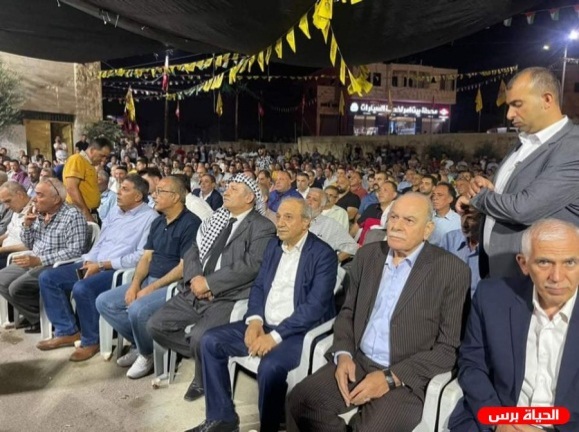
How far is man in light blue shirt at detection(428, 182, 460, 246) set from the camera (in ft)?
12.3

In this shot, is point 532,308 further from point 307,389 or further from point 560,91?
point 307,389

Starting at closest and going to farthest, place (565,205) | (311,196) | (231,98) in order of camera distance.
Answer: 1. (565,205)
2. (311,196)
3. (231,98)

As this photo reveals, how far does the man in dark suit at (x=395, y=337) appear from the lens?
1.97 meters

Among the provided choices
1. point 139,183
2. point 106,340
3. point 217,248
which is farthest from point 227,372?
point 139,183

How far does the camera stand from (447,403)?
1.88 meters

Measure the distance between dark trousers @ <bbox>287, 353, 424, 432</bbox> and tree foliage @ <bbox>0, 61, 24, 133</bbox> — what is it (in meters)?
15.2

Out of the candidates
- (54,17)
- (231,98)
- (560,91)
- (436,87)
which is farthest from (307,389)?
(436,87)

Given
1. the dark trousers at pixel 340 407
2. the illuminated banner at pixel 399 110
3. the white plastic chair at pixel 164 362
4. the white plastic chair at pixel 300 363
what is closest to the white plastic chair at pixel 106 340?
the white plastic chair at pixel 164 362

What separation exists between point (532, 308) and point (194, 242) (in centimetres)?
232

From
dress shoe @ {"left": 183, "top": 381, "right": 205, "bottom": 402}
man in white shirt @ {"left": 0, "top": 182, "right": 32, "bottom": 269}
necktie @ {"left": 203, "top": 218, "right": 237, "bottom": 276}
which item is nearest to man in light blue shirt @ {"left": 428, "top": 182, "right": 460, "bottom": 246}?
necktie @ {"left": 203, "top": 218, "right": 237, "bottom": 276}

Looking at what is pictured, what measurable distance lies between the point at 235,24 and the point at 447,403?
10.4 ft

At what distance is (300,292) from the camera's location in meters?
2.62

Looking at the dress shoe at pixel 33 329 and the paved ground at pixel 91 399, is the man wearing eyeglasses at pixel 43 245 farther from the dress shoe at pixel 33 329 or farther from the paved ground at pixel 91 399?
the paved ground at pixel 91 399

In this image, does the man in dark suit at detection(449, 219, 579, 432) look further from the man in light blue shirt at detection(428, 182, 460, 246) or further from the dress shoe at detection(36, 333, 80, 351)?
the dress shoe at detection(36, 333, 80, 351)
